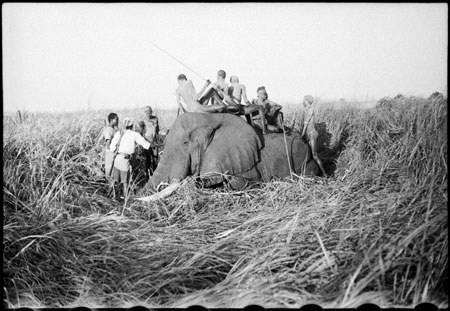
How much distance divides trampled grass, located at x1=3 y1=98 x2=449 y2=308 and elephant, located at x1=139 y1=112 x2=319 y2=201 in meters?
0.40

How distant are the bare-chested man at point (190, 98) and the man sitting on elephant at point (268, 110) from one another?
80 centimetres

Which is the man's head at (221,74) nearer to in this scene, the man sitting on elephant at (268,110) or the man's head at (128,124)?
the man sitting on elephant at (268,110)

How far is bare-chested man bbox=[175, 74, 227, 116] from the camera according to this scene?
23.2ft

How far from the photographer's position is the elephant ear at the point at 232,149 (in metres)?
6.58

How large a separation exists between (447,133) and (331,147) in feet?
13.0

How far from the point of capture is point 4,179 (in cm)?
514

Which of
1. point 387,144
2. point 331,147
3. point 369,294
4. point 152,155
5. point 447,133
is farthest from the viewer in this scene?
point 331,147

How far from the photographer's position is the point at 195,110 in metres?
7.18

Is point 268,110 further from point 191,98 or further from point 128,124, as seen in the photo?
point 128,124

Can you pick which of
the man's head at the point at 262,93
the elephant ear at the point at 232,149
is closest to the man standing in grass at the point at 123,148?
the elephant ear at the point at 232,149

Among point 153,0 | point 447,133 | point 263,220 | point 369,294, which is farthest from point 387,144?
point 153,0

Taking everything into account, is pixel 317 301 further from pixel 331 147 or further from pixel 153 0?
pixel 331 147

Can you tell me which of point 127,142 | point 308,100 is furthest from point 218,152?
point 308,100

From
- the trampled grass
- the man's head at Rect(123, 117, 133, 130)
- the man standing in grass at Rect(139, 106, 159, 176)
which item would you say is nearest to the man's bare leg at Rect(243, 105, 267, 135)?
the trampled grass
